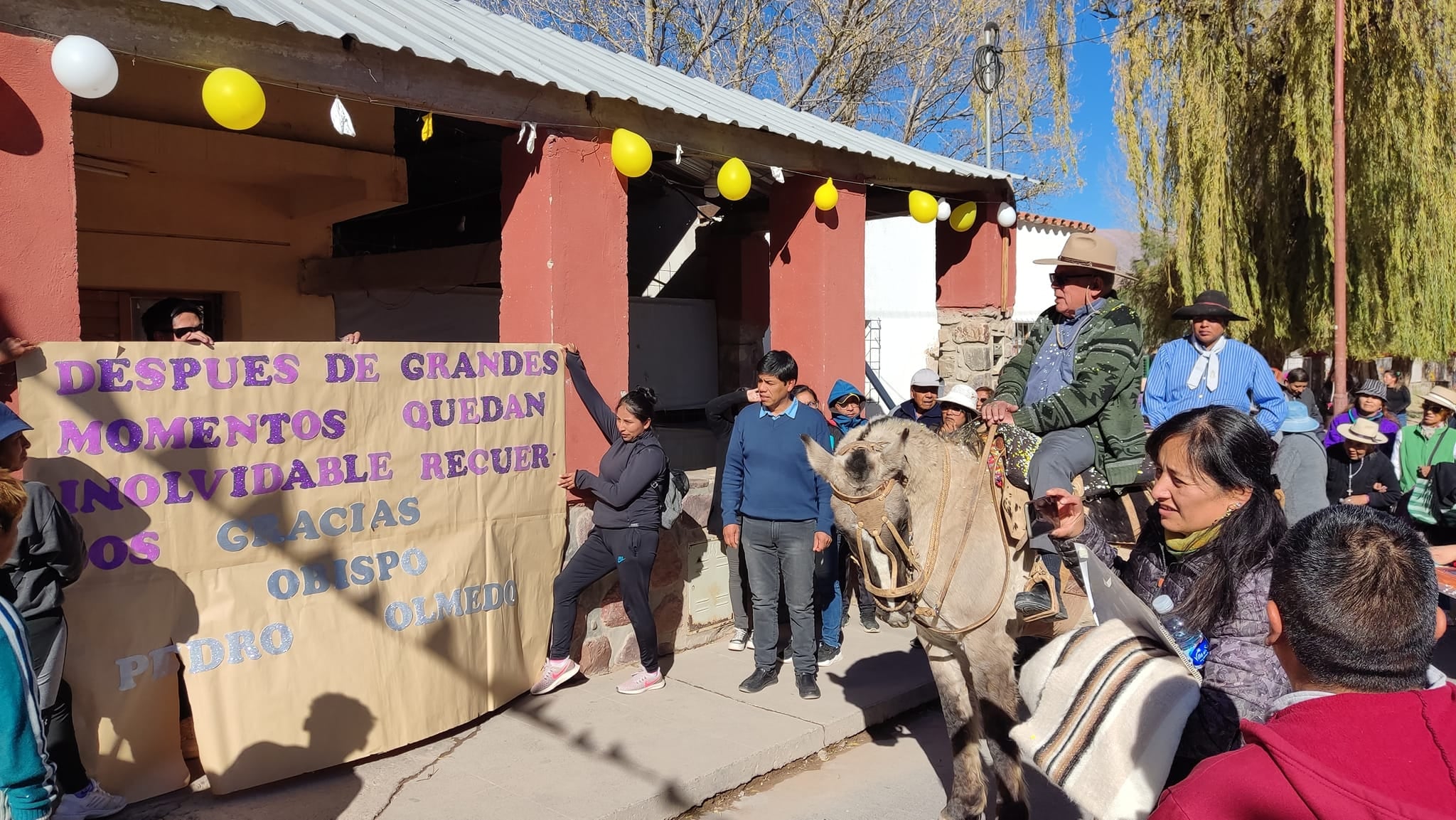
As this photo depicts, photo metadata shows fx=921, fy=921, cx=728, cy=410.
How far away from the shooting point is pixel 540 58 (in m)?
6.42

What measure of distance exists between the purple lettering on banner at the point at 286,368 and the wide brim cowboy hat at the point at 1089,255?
3786 mm

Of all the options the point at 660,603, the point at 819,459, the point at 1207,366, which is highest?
the point at 1207,366

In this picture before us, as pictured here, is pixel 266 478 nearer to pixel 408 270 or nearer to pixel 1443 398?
pixel 408 270

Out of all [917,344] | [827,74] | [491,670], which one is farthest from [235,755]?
[827,74]

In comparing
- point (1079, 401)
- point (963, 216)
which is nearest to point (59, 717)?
point (1079, 401)

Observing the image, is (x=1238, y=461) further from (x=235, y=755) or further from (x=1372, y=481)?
(x=1372, y=481)

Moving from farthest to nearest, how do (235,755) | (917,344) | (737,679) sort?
(917,344) → (737,679) → (235,755)

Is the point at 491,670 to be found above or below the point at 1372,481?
below

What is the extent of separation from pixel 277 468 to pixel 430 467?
0.81 m

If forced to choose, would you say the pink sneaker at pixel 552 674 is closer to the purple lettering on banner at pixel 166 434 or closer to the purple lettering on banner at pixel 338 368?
the purple lettering on banner at pixel 338 368

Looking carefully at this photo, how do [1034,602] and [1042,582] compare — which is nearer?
[1034,602]

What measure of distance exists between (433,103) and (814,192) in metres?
3.28

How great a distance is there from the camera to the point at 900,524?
3.78 m

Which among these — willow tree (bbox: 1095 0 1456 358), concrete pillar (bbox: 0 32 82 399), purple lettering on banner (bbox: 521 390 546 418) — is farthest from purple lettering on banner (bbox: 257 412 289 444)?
willow tree (bbox: 1095 0 1456 358)
